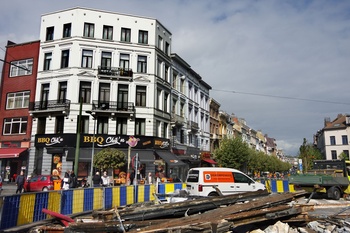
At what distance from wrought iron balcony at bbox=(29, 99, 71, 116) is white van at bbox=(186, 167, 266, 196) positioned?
56.2 ft

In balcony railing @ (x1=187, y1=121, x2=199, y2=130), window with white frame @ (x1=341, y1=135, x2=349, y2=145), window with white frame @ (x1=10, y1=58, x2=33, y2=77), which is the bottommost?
balcony railing @ (x1=187, y1=121, x2=199, y2=130)

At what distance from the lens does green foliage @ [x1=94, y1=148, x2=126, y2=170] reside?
25266mm

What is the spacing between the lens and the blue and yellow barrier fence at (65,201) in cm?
873

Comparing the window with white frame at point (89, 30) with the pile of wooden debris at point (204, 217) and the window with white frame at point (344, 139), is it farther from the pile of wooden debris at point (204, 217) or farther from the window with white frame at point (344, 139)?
the window with white frame at point (344, 139)

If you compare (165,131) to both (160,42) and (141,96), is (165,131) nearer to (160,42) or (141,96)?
(141,96)

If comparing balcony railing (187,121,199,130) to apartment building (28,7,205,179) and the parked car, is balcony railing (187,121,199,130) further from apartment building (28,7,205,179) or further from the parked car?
the parked car

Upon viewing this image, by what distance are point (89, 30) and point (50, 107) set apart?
8.74 metres

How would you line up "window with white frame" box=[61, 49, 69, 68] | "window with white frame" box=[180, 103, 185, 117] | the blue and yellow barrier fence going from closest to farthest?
the blue and yellow barrier fence, "window with white frame" box=[61, 49, 69, 68], "window with white frame" box=[180, 103, 185, 117]

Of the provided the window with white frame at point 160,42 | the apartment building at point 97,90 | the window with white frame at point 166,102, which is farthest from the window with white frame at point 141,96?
the window with white frame at point 160,42

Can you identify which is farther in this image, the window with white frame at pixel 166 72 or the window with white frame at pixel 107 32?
the window with white frame at pixel 166 72

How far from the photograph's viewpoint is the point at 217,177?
15.7 m

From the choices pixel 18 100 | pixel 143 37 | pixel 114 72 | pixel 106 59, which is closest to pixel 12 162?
pixel 18 100

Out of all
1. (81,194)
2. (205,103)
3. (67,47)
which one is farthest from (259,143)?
(81,194)

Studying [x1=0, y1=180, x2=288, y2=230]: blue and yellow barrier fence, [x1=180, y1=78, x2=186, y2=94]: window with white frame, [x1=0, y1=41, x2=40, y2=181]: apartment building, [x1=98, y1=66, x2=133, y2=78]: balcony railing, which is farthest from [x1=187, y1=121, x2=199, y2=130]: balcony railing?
[x1=0, y1=180, x2=288, y2=230]: blue and yellow barrier fence
